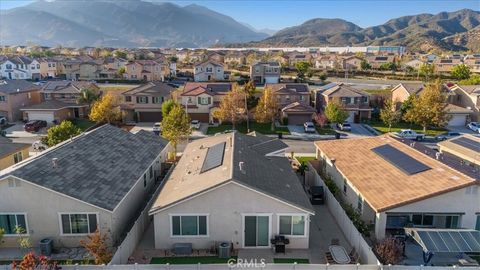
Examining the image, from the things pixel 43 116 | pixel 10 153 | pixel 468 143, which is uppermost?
pixel 468 143

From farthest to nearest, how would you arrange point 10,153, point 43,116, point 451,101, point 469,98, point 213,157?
point 451,101, point 469,98, point 43,116, point 10,153, point 213,157

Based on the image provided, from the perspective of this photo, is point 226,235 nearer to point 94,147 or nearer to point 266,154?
point 266,154

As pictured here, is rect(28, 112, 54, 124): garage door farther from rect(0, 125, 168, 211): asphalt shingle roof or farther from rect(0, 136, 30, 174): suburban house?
rect(0, 125, 168, 211): asphalt shingle roof

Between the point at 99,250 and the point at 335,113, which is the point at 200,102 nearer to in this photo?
the point at 335,113

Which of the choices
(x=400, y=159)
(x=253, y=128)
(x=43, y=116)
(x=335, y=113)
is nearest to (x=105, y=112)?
(x=43, y=116)

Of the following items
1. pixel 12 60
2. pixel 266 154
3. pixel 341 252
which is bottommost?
pixel 341 252

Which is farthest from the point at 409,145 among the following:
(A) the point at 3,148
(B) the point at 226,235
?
(A) the point at 3,148

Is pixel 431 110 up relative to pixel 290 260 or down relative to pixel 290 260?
up

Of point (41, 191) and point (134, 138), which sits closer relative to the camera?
point (41, 191)
